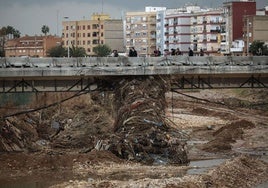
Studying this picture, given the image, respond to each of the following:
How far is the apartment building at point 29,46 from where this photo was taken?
147 metres

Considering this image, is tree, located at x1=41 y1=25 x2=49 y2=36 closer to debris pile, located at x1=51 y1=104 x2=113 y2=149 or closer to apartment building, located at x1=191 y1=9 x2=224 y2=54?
apartment building, located at x1=191 y1=9 x2=224 y2=54

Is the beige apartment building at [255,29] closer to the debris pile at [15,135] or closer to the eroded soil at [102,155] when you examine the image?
the eroded soil at [102,155]

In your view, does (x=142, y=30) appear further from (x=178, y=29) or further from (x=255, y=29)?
(x=255, y=29)

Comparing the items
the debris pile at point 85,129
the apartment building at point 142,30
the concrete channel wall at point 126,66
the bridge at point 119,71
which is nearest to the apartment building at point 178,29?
the apartment building at point 142,30

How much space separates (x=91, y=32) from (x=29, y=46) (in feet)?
63.2

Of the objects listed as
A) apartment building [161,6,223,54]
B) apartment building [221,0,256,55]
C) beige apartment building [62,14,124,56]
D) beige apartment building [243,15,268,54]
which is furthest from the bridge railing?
beige apartment building [62,14,124,56]

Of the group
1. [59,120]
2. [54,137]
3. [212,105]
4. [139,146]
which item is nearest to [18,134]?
[54,137]

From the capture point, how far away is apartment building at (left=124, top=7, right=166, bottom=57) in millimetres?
167625

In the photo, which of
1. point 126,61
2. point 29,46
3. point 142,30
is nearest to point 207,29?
point 142,30

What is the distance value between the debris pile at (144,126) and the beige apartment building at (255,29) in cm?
7082

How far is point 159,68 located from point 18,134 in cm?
887

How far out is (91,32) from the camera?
16375 cm

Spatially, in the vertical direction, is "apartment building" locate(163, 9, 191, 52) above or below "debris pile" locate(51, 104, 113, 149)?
above

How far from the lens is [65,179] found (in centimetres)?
3528
